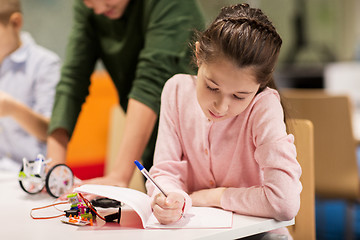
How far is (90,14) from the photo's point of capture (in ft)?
4.59

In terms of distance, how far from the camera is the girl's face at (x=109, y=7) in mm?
1255

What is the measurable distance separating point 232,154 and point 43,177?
455 mm

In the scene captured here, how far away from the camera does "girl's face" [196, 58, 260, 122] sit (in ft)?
2.92

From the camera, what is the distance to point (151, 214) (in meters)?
0.93

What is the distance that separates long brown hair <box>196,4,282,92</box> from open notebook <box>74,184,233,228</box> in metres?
0.26

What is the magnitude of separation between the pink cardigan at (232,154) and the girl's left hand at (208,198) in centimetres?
2

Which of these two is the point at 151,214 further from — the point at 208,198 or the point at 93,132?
the point at 93,132

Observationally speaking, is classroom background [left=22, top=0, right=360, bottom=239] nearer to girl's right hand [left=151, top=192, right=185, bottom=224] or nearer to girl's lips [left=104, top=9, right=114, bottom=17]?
girl's lips [left=104, top=9, right=114, bottom=17]

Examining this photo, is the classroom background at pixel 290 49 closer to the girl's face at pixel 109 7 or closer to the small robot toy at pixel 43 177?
the girl's face at pixel 109 7

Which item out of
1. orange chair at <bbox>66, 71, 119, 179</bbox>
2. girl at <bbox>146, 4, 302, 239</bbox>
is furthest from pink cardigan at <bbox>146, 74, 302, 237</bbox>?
orange chair at <bbox>66, 71, 119, 179</bbox>

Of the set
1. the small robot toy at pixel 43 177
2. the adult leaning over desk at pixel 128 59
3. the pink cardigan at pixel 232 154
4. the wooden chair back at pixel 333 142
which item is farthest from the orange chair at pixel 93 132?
the pink cardigan at pixel 232 154

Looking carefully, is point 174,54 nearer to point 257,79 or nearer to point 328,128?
point 257,79

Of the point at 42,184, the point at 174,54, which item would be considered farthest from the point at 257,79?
the point at 42,184

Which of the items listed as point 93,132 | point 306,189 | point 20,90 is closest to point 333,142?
point 306,189
